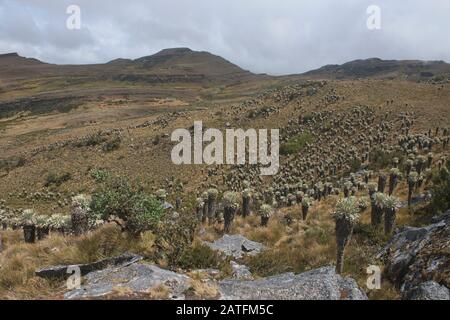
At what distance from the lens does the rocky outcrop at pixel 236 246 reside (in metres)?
14.1

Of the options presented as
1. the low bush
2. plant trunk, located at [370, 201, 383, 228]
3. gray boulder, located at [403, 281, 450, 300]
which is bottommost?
the low bush

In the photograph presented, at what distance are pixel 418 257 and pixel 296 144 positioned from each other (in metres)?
35.2

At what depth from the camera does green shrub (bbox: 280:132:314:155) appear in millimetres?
45094

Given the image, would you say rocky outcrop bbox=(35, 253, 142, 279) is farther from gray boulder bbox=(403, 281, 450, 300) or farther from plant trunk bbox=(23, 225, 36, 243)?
plant trunk bbox=(23, 225, 36, 243)

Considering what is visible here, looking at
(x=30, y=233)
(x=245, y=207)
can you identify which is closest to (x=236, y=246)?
(x=245, y=207)

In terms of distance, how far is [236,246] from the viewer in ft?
48.6

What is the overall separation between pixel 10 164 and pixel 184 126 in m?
24.4

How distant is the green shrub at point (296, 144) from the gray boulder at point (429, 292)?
35957 mm

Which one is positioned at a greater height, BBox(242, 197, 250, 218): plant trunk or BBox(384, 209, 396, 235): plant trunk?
BBox(384, 209, 396, 235): plant trunk

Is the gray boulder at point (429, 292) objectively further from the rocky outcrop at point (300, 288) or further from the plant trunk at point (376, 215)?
the plant trunk at point (376, 215)

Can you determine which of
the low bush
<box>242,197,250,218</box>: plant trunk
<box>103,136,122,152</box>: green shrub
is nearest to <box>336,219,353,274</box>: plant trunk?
<box>242,197,250,218</box>: plant trunk

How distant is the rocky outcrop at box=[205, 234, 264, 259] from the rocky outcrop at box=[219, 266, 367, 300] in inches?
136

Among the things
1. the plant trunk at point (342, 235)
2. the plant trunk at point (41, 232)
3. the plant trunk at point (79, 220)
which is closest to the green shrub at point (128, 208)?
the plant trunk at point (79, 220)
